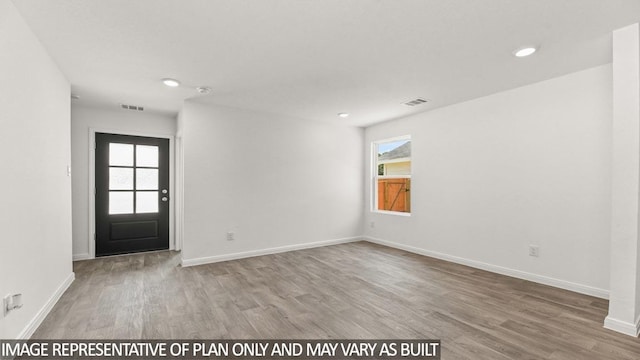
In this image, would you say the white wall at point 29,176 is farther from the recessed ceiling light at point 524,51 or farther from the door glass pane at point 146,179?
the recessed ceiling light at point 524,51

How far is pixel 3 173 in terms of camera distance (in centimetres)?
180

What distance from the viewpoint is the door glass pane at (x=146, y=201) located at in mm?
4758

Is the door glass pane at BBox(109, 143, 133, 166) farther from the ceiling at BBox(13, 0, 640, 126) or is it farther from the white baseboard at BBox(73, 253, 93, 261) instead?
the white baseboard at BBox(73, 253, 93, 261)

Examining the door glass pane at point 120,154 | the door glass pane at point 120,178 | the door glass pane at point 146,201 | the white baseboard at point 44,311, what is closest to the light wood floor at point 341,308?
the white baseboard at point 44,311

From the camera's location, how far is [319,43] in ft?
8.13

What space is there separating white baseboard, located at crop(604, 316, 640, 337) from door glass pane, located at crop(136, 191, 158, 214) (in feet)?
19.2

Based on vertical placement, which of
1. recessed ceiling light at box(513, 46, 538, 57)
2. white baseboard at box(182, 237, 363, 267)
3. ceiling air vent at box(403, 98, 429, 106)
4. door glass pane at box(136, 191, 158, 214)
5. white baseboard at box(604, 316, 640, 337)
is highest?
recessed ceiling light at box(513, 46, 538, 57)

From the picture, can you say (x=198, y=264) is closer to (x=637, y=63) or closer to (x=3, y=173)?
(x=3, y=173)

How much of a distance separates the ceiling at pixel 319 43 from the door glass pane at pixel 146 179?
1.40 metres

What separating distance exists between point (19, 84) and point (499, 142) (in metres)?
4.90

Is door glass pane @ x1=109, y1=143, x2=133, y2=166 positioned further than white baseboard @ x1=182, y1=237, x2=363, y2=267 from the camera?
Yes

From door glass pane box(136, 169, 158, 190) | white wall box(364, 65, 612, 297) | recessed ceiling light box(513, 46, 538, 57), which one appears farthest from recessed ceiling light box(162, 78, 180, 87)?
white wall box(364, 65, 612, 297)

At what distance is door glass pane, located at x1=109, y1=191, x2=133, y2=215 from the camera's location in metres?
4.57

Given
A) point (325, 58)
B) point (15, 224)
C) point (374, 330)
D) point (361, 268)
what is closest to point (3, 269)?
point (15, 224)
